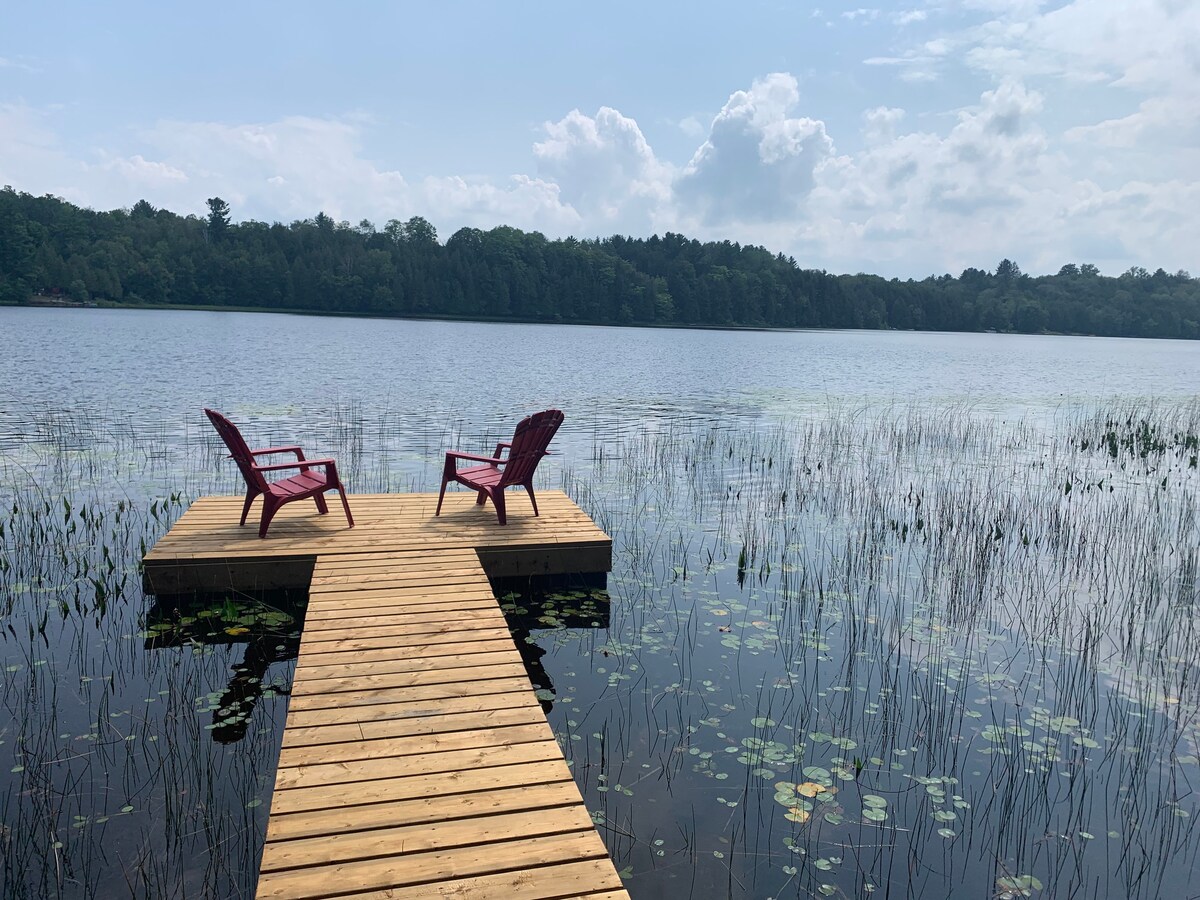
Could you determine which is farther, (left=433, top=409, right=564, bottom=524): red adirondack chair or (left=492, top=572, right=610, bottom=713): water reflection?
(left=433, top=409, right=564, bottom=524): red adirondack chair

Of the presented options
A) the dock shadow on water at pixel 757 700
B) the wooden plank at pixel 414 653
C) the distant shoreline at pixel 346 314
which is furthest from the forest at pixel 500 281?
the wooden plank at pixel 414 653

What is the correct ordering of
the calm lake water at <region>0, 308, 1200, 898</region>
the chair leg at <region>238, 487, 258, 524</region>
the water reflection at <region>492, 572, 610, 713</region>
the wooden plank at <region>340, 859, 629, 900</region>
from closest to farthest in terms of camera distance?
1. the wooden plank at <region>340, 859, 629, 900</region>
2. the calm lake water at <region>0, 308, 1200, 898</region>
3. the water reflection at <region>492, 572, 610, 713</region>
4. the chair leg at <region>238, 487, 258, 524</region>

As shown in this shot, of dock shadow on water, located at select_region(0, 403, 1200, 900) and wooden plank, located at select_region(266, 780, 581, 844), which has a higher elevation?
wooden plank, located at select_region(266, 780, 581, 844)

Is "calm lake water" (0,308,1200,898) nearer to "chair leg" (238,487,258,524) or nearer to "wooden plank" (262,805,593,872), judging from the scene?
"wooden plank" (262,805,593,872)

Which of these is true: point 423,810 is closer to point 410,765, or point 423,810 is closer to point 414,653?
point 410,765

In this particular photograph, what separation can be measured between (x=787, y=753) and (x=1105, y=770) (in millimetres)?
1530

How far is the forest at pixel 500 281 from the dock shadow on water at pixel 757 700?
7512cm

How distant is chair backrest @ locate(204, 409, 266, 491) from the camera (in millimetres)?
5992

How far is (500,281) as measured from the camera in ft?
278

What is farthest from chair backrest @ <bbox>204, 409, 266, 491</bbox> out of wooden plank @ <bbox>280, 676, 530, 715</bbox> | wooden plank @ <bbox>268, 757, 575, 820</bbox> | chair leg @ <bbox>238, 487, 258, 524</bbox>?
wooden plank @ <bbox>268, 757, 575, 820</bbox>

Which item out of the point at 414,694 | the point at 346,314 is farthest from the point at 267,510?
the point at 346,314

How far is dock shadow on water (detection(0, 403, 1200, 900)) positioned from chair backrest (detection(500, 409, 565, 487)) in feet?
3.11

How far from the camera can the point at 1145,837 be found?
3.52 m

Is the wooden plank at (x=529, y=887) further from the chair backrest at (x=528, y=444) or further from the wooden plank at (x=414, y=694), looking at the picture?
the chair backrest at (x=528, y=444)
